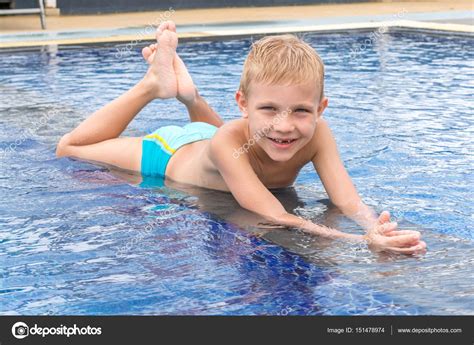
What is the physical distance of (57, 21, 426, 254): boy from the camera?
3496mm

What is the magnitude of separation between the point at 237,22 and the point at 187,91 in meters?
9.53

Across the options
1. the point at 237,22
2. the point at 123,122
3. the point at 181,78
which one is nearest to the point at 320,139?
the point at 181,78

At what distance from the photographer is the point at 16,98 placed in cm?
749

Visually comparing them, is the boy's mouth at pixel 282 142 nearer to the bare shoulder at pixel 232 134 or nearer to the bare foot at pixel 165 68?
the bare shoulder at pixel 232 134

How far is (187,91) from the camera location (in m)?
4.72

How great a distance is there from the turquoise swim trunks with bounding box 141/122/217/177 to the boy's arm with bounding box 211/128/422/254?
0.72m

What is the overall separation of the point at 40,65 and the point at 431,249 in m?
7.05

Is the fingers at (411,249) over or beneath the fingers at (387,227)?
beneath

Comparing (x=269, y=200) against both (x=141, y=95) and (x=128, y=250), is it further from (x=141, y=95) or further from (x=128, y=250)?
(x=141, y=95)

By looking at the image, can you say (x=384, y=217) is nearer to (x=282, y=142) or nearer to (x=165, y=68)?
(x=282, y=142)

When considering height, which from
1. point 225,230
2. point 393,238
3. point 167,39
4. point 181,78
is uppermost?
point 167,39

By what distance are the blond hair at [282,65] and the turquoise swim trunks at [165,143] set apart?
96 centimetres

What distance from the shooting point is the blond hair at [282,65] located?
11.5ft

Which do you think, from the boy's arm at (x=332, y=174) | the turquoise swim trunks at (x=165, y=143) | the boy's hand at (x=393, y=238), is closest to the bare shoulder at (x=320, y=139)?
the boy's arm at (x=332, y=174)
